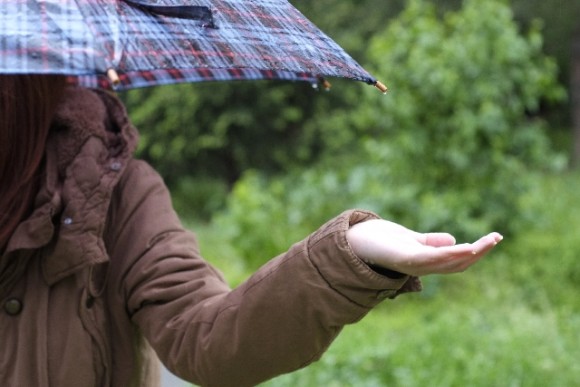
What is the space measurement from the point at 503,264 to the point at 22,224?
511 cm

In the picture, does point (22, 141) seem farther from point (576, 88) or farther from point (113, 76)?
point (576, 88)

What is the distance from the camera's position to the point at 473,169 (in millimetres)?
6777

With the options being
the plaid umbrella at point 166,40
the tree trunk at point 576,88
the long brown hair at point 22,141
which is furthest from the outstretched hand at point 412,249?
the tree trunk at point 576,88

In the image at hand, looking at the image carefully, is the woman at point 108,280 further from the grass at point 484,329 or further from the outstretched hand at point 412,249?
the grass at point 484,329

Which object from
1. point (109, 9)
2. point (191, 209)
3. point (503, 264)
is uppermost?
point (109, 9)

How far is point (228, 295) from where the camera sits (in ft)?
6.09

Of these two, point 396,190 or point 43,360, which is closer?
point 43,360

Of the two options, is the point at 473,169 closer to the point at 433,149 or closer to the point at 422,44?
the point at 433,149

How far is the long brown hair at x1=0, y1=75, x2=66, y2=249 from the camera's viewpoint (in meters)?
1.89

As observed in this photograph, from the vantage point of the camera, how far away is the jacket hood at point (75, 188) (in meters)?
1.87

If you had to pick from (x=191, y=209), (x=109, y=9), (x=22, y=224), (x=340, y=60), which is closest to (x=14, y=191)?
(x=22, y=224)

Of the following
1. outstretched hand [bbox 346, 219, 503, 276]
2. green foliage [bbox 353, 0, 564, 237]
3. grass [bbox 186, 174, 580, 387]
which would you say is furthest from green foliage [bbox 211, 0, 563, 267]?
outstretched hand [bbox 346, 219, 503, 276]

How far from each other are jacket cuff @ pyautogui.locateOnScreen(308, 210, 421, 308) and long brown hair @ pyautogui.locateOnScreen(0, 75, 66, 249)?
570 mm

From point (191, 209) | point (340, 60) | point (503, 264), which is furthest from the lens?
point (191, 209)
